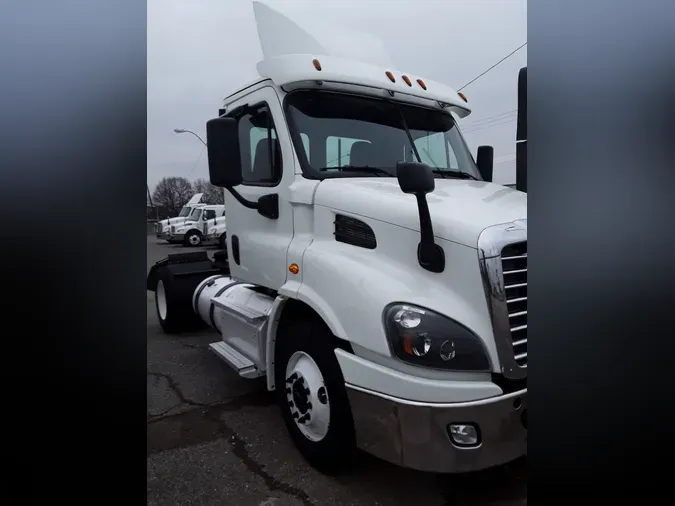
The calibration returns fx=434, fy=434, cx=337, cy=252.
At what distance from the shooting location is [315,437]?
288cm

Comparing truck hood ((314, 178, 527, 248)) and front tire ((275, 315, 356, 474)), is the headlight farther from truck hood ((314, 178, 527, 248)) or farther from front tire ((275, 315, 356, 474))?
front tire ((275, 315, 356, 474))

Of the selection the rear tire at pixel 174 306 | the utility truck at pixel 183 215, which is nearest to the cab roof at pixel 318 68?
the rear tire at pixel 174 306

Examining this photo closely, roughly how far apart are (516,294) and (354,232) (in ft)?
3.52

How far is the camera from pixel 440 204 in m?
2.64

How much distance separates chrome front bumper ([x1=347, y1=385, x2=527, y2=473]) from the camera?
2.15 metres

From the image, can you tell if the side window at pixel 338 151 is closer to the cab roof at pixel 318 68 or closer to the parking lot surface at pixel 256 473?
the cab roof at pixel 318 68

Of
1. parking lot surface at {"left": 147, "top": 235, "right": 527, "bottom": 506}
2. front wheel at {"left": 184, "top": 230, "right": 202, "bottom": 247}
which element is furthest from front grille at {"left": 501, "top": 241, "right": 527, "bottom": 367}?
front wheel at {"left": 184, "top": 230, "right": 202, "bottom": 247}

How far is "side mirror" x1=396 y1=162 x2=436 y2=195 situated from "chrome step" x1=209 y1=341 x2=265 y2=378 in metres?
2.10
